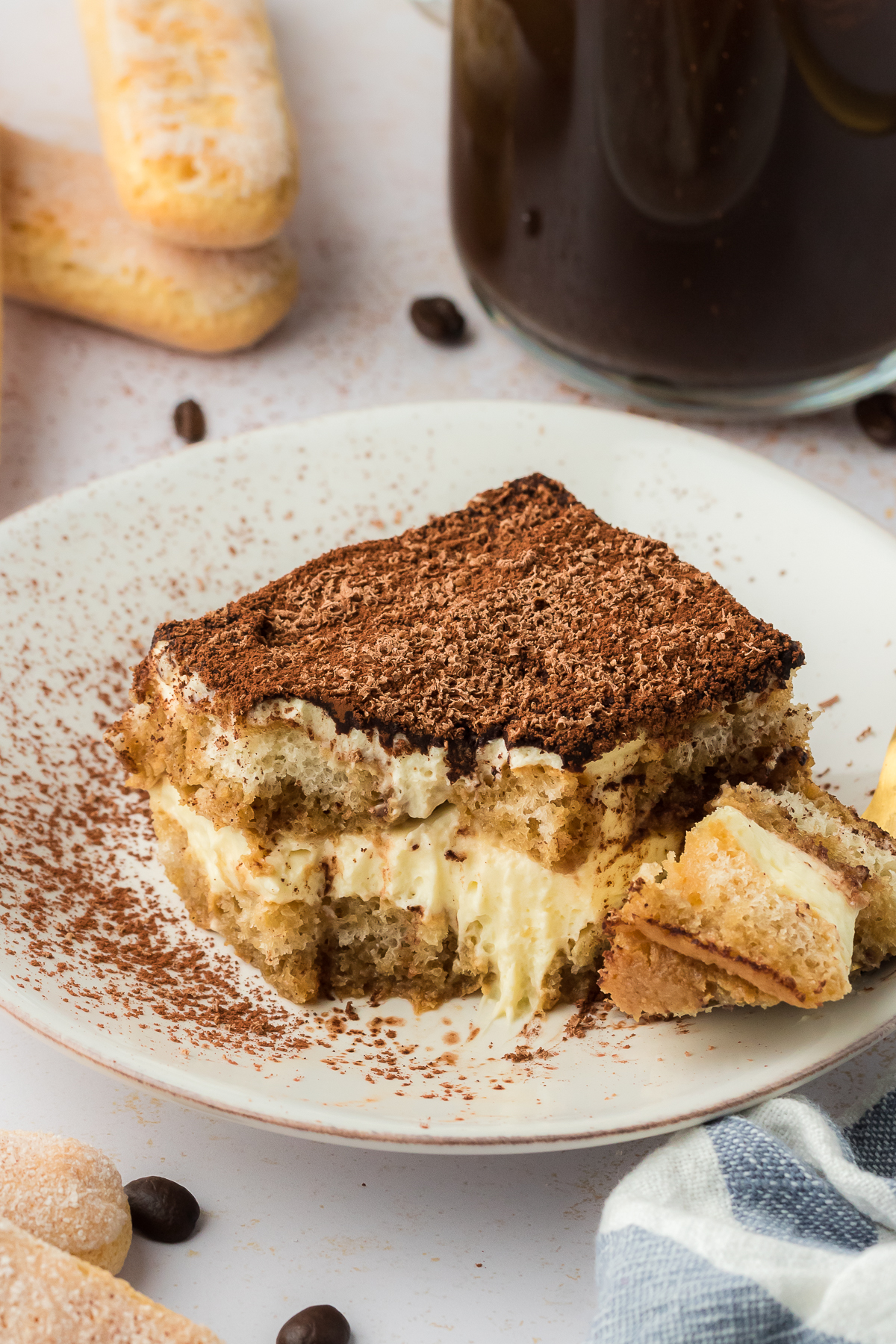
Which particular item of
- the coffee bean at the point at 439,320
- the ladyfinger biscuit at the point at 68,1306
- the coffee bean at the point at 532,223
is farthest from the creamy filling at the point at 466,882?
the coffee bean at the point at 439,320

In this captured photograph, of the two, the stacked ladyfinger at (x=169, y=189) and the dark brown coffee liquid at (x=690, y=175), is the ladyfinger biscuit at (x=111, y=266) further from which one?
the dark brown coffee liquid at (x=690, y=175)

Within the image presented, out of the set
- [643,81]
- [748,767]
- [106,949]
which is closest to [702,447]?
[643,81]

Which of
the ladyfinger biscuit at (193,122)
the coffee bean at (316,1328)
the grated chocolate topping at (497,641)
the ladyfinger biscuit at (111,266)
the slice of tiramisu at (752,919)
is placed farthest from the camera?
the ladyfinger biscuit at (111,266)

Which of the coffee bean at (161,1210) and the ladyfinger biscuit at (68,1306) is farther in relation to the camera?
the coffee bean at (161,1210)

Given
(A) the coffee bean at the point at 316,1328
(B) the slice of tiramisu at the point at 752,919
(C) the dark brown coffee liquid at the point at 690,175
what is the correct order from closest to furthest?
(A) the coffee bean at the point at 316,1328, (B) the slice of tiramisu at the point at 752,919, (C) the dark brown coffee liquid at the point at 690,175

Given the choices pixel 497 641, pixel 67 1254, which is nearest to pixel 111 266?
pixel 497 641

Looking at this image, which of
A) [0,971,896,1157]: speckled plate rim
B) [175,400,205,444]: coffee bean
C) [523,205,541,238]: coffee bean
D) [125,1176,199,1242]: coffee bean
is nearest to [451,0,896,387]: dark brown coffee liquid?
[523,205,541,238]: coffee bean

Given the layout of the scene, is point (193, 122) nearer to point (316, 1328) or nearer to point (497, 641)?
point (497, 641)
